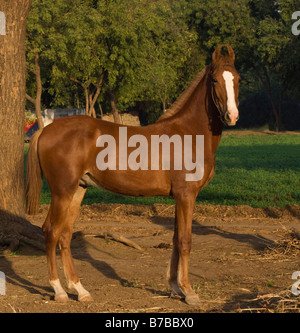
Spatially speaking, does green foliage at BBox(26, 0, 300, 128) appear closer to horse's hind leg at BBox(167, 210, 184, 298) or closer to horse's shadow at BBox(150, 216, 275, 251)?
horse's shadow at BBox(150, 216, 275, 251)

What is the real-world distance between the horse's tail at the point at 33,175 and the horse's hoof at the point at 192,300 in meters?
2.37

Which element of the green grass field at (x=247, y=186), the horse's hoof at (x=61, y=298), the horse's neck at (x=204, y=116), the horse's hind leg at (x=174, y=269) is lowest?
the green grass field at (x=247, y=186)

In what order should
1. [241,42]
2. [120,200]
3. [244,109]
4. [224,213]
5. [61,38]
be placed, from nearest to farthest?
[224,213] → [120,200] → [61,38] → [241,42] → [244,109]

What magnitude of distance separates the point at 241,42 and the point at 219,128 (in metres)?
54.5

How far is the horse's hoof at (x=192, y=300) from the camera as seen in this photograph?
713cm

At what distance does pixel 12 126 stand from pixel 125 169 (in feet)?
12.8

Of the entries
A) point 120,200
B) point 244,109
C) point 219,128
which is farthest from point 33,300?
point 244,109

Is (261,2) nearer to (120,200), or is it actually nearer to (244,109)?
(244,109)

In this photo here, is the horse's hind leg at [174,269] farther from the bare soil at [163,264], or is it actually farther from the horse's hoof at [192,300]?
the horse's hoof at [192,300]

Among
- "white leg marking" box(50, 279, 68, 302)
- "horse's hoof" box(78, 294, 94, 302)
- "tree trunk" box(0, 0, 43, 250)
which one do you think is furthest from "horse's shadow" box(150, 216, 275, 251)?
"white leg marking" box(50, 279, 68, 302)

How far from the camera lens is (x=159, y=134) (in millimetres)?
7602

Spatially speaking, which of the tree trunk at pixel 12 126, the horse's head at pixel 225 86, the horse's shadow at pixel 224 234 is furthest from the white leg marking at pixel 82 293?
the horse's shadow at pixel 224 234

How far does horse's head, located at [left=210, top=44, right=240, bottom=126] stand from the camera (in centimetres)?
696

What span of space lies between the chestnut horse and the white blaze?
10 centimetres
